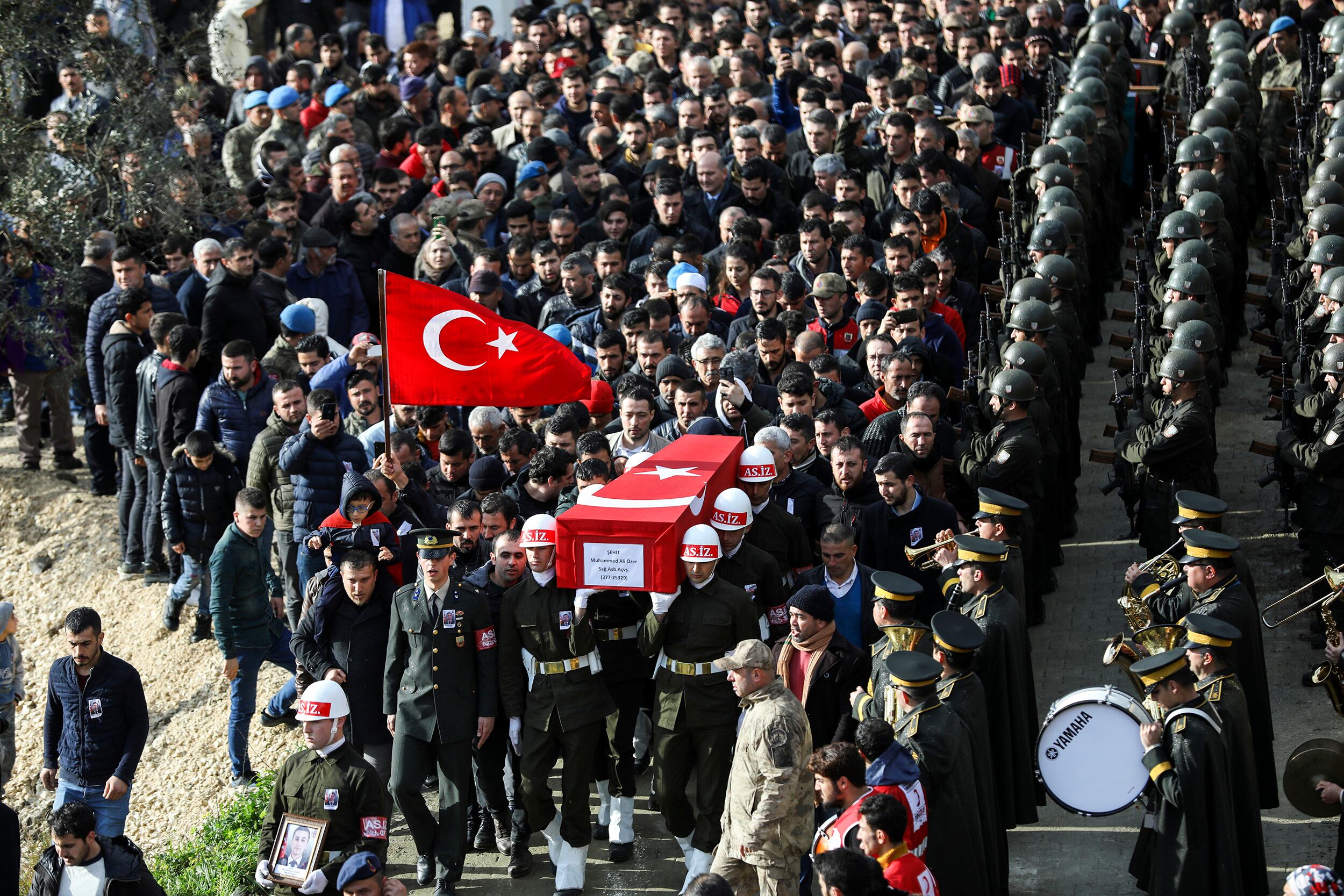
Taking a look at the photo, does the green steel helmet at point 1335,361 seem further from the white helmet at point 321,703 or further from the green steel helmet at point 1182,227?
the white helmet at point 321,703

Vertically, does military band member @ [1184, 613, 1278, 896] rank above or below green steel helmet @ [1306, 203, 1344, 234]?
below

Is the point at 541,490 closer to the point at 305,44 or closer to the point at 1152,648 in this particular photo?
the point at 1152,648

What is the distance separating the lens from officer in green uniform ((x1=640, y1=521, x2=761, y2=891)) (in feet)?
29.6

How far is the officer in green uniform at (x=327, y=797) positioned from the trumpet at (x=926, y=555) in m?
3.38

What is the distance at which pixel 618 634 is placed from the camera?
9.59 metres

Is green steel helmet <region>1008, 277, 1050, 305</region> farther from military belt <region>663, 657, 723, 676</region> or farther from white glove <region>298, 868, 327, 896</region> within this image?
white glove <region>298, 868, 327, 896</region>

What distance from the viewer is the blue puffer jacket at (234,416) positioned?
12.2m

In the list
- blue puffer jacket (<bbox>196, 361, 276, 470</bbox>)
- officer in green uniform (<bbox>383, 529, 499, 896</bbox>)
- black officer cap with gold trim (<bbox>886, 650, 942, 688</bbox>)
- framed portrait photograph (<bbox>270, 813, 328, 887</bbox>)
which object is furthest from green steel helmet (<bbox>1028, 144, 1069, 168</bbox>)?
framed portrait photograph (<bbox>270, 813, 328, 887</bbox>)

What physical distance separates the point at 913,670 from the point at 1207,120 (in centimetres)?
962

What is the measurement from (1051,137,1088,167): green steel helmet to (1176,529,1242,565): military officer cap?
6295mm

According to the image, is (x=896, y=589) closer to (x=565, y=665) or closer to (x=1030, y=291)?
(x=565, y=665)

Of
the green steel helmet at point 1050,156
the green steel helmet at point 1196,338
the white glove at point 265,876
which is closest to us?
the white glove at point 265,876

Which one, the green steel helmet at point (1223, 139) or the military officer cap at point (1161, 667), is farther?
the green steel helmet at point (1223, 139)

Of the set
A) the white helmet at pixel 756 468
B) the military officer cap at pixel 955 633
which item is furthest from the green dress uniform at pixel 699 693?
the military officer cap at pixel 955 633
